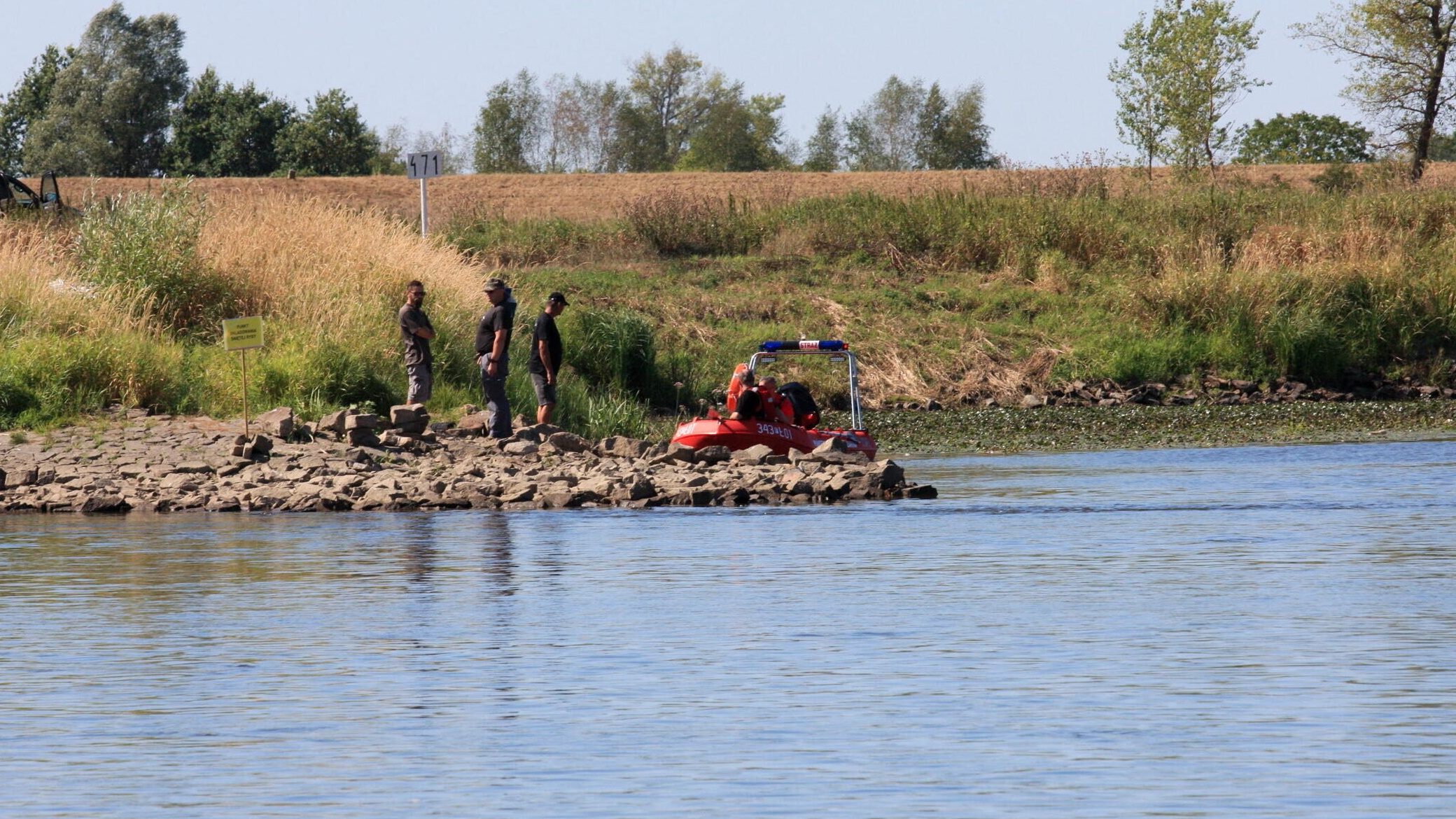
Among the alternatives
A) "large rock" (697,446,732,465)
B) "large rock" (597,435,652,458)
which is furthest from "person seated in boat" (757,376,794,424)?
"large rock" (597,435,652,458)

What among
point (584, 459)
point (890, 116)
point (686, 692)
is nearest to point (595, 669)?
point (686, 692)

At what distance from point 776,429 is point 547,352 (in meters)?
3.12

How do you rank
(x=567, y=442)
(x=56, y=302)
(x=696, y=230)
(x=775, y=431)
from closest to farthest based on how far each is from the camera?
(x=775, y=431) → (x=567, y=442) → (x=56, y=302) → (x=696, y=230)

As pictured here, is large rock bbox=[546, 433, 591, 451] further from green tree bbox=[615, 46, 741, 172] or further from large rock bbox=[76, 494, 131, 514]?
green tree bbox=[615, 46, 741, 172]

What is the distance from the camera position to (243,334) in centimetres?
2139

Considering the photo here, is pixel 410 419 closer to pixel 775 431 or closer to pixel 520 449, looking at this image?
pixel 520 449

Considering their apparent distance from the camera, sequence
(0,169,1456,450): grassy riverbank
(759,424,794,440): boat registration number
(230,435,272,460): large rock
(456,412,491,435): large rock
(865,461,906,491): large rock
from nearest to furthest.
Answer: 1. (865,461,906,491): large rock
2. (230,435,272,460): large rock
3. (759,424,794,440): boat registration number
4. (456,412,491,435): large rock
5. (0,169,1456,450): grassy riverbank

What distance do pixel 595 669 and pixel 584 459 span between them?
12.4m

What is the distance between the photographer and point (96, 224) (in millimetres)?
26844

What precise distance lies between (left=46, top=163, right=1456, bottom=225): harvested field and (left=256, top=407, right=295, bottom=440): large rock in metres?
20.9

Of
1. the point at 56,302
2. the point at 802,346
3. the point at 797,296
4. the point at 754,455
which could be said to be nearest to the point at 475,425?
the point at 754,455

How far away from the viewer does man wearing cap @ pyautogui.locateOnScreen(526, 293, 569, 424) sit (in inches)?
901

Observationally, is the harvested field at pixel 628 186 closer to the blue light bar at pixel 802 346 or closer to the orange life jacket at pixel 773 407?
the blue light bar at pixel 802 346

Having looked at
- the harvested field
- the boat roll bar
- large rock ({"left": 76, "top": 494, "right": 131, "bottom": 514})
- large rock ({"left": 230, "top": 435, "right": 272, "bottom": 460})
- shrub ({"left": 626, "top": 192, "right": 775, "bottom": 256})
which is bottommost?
large rock ({"left": 76, "top": 494, "right": 131, "bottom": 514})
